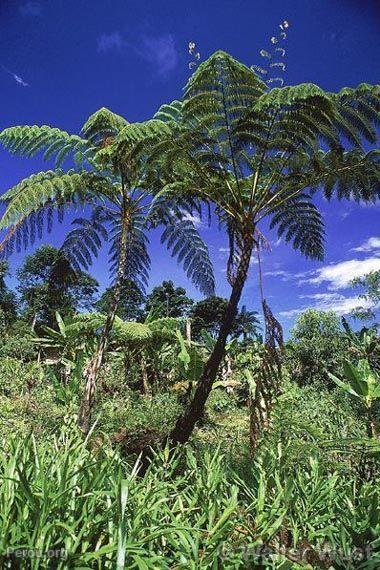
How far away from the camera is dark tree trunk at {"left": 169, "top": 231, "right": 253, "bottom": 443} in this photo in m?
5.00

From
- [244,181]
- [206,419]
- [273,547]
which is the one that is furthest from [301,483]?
[206,419]

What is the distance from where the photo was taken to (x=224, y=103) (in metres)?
4.98

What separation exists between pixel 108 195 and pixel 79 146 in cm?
86

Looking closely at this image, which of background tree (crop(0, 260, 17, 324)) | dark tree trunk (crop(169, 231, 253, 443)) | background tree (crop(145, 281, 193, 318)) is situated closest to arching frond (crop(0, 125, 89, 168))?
dark tree trunk (crop(169, 231, 253, 443))

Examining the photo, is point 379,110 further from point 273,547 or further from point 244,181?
point 273,547

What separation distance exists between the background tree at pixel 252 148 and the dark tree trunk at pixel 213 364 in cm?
1

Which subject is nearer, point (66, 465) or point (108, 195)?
point (66, 465)

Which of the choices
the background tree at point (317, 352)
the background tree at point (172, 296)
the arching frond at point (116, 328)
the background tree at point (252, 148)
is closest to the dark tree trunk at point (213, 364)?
the background tree at point (252, 148)

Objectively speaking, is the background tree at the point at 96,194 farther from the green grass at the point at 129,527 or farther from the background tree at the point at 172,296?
A: the background tree at the point at 172,296

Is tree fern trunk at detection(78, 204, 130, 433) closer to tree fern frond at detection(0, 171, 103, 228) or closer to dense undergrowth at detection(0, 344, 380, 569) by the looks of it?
tree fern frond at detection(0, 171, 103, 228)

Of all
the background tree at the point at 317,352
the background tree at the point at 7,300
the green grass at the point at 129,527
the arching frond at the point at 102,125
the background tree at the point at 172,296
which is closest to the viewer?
the green grass at the point at 129,527

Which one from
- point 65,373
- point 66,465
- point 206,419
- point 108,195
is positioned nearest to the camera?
point 66,465

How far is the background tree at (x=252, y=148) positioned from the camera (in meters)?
4.80

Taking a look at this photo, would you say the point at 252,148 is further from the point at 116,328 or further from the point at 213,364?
the point at 116,328
